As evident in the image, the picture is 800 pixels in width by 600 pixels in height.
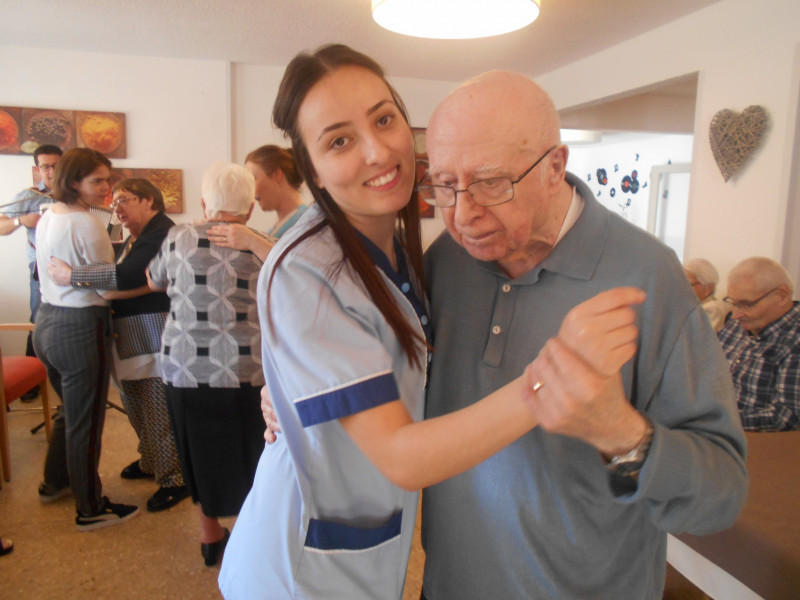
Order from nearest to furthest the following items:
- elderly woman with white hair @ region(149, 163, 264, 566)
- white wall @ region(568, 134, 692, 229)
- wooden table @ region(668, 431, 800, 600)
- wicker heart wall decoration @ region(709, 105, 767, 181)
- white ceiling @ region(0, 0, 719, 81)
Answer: wooden table @ region(668, 431, 800, 600)
elderly woman with white hair @ region(149, 163, 264, 566)
wicker heart wall decoration @ region(709, 105, 767, 181)
white ceiling @ region(0, 0, 719, 81)
white wall @ region(568, 134, 692, 229)

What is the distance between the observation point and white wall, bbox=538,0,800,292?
314 cm

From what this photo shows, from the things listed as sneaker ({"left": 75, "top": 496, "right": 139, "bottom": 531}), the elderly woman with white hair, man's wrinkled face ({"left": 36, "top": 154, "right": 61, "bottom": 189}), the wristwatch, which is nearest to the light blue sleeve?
the wristwatch

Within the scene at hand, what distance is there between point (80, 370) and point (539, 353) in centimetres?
256

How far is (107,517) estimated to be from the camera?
9.53ft

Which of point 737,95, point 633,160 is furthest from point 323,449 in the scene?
point 633,160

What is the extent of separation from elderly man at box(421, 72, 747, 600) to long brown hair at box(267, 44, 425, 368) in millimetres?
173

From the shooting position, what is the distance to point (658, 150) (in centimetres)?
947

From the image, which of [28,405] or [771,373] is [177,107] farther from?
[771,373]

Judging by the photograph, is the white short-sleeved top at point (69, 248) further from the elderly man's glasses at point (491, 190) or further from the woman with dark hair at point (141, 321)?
the elderly man's glasses at point (491, 190)

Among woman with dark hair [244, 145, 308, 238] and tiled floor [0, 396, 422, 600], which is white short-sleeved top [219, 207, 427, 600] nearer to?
tiled floor [0, 396, 422, 600]

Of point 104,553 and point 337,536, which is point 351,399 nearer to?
point 337,536

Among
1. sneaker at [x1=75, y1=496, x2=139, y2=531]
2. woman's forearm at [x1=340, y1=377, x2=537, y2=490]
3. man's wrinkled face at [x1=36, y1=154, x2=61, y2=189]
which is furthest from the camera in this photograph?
man's wrinkled face at [x1=36, y1=154, x2=61, y2=189]

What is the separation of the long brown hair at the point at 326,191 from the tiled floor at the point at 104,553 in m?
2.01

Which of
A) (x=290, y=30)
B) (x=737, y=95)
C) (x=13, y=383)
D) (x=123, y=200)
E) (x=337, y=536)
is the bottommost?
(x=13, y=383)
